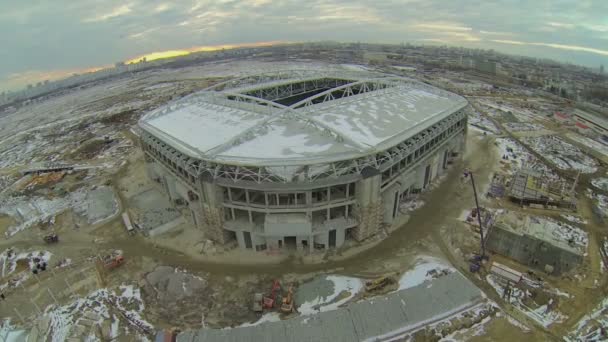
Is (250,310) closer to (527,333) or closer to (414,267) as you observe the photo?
(414,267)

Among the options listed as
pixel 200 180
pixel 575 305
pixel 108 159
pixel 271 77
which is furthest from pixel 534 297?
pixel 108 159

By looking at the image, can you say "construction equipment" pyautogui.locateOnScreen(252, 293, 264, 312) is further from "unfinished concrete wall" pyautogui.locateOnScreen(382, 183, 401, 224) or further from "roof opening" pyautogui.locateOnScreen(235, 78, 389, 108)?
"roof opening" pyautogui.locateOnScreen(235, 78, 389, 108)

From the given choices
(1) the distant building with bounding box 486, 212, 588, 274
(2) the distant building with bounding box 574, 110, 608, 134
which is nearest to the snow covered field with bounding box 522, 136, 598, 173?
(2) the distant building with bounding box 574, 110, 608, 134

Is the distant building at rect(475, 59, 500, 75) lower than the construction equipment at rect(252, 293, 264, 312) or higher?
higher

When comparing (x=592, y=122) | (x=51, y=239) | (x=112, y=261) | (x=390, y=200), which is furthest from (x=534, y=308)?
(x=592, y=122)

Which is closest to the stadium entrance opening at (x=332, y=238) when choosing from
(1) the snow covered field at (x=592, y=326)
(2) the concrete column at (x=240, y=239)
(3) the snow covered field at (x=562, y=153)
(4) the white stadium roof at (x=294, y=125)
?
(4) the white stadium roof at (x=294, y=125)

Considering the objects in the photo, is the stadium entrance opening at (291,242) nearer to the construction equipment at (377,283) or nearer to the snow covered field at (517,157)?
the construction equipment at (377,283)
